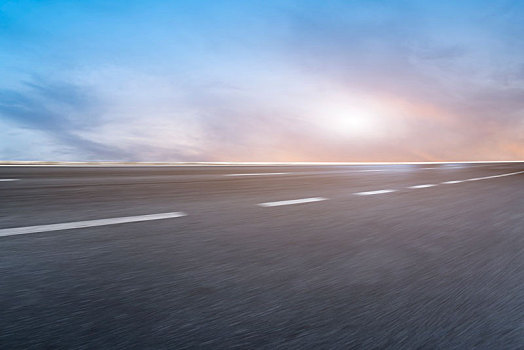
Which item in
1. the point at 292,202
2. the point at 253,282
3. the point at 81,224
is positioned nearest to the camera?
the point at 253,282

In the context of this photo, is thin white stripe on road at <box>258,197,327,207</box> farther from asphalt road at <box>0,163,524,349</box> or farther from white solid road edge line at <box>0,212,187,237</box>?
white solid road edge line at <box>0,212,187,237</box>

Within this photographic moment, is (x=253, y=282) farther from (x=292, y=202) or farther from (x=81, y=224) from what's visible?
(x=292, y=202)

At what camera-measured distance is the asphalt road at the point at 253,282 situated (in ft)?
3.57

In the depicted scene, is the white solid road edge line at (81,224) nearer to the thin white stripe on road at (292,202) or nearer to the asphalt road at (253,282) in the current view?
the asphalt road at (253,282)

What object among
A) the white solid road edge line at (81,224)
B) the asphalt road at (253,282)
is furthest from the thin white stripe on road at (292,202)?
the white solid road edge line at (81,224)

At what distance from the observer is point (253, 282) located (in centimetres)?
154

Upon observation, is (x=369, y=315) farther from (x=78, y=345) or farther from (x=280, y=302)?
(x=78, y=345)

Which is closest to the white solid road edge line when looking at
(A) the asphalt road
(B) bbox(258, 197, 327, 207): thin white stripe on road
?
(A) the asphalt road

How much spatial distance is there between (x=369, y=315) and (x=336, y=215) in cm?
223

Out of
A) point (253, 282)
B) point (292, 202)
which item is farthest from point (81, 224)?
point (292, 202)

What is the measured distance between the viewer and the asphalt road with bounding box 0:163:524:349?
1088mm

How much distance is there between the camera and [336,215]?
3.45m

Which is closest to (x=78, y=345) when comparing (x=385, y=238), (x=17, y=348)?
(x=17, y=348)

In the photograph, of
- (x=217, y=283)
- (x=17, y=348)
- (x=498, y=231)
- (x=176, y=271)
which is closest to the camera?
(x=17, y=348)
